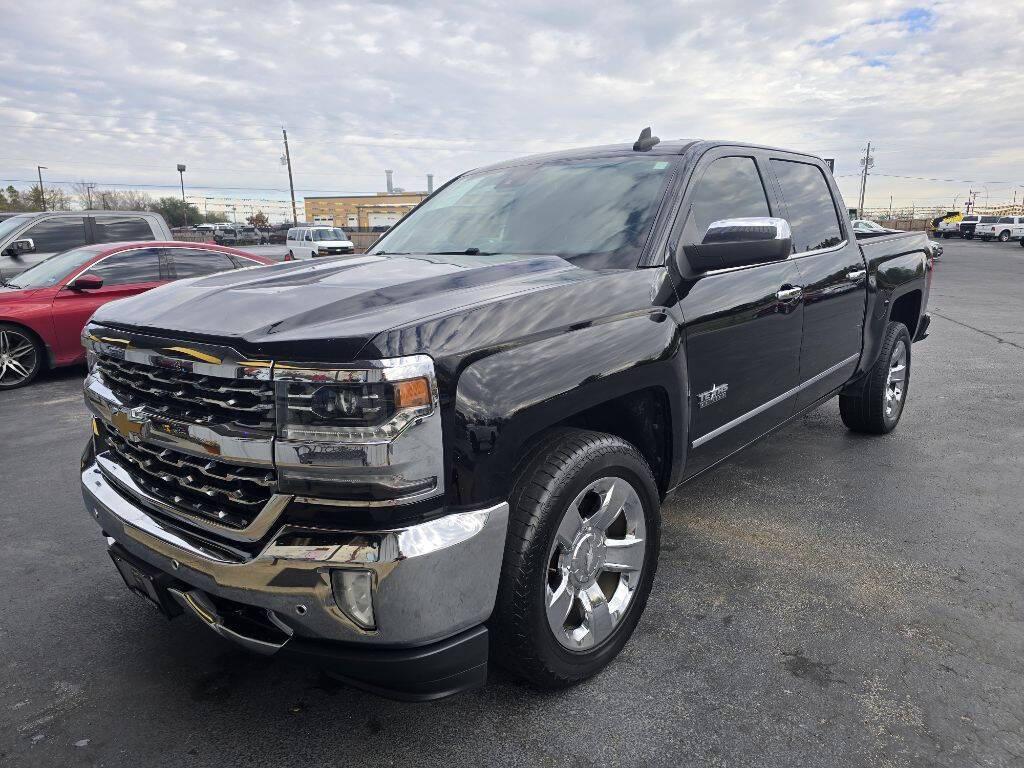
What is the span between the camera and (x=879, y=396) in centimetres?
501

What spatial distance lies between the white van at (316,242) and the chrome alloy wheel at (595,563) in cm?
2429

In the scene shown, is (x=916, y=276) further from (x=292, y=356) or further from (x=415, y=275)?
(x=292, y=356)

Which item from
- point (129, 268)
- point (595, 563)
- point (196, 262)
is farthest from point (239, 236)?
point (595, 563)

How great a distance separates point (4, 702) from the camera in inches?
95.5

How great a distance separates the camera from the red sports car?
738 cm

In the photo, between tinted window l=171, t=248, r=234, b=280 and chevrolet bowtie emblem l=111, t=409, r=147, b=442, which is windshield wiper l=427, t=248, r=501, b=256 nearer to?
chevrolet bowtie emblem l=111, t=409, r=147, b=442

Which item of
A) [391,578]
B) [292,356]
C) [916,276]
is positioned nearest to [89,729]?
[391,578]

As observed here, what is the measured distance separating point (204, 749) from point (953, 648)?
2606 millimetres

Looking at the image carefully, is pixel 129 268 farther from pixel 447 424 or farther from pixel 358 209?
pixel 358 209

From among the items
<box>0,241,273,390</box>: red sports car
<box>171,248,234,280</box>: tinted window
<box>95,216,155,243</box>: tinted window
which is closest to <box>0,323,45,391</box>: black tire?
<box>0,241,273,390</box>: red sports car

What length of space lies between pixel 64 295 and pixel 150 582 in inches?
265

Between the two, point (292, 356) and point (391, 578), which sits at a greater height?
point (292, 356)

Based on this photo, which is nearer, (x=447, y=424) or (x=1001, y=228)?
(x=447, y=424)

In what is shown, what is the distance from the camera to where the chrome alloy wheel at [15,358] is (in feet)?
24.2
